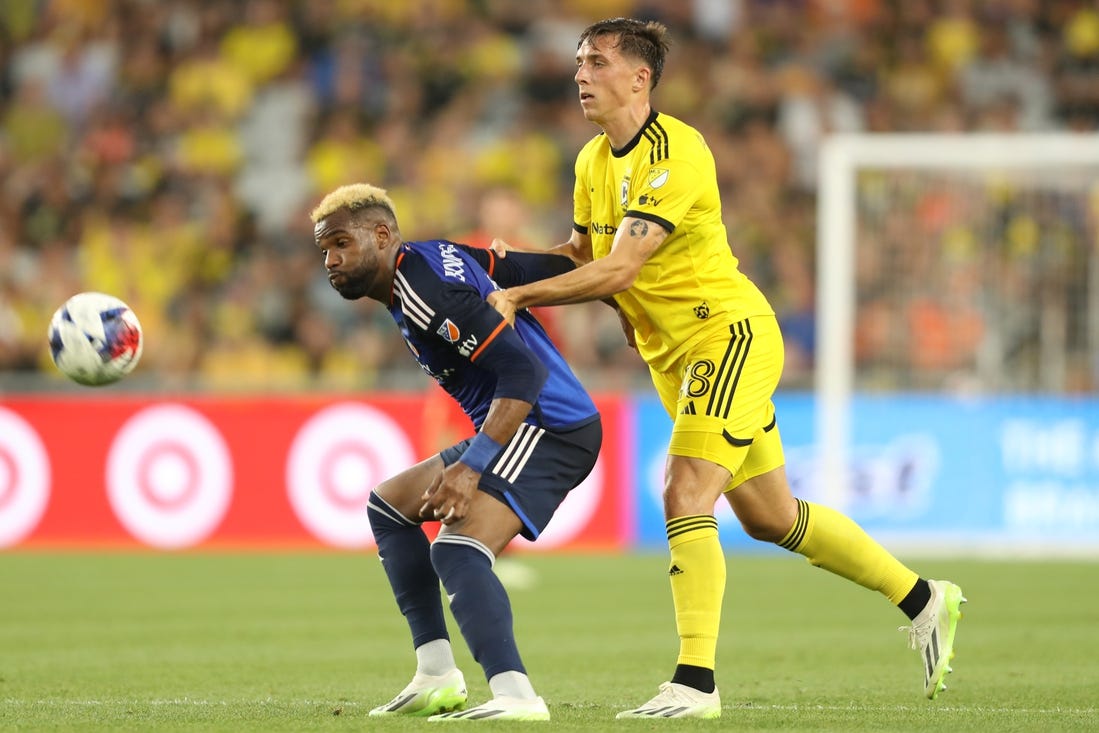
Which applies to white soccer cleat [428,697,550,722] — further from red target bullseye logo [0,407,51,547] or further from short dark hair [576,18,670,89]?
red target bullseye logo [0,407,51,547]

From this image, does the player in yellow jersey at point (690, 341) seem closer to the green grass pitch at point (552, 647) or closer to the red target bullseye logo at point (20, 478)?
the green grass pitch at point (552, 647)

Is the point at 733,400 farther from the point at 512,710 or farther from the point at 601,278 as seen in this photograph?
the point at 512,710

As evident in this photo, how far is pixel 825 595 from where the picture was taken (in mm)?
11195

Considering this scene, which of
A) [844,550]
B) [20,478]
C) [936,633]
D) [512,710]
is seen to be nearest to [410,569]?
[512,710]

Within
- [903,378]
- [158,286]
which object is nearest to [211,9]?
[158,286]

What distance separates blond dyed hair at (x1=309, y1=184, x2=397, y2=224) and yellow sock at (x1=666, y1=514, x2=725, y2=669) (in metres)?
1.46

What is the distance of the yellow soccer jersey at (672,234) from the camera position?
19.3 ft

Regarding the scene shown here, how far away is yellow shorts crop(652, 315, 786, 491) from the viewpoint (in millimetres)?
5914

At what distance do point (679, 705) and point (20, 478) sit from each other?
10141 mm

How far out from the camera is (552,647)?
27.3ft

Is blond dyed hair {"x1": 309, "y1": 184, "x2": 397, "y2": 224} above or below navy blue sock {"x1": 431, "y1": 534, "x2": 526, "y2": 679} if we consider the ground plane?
above

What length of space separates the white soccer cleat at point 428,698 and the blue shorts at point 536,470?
630mm

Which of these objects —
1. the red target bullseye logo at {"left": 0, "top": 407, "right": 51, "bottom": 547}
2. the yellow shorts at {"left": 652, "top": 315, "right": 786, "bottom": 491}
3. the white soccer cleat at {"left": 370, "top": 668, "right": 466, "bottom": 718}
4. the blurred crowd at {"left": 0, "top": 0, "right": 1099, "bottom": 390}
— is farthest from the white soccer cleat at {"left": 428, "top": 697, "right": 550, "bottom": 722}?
the blurred crowd at {"left": 0, "top": 0, "right": 1099, "bottom": 390}

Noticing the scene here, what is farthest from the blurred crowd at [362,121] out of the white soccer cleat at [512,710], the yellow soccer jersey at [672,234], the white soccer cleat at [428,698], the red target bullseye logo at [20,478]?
the white soccer cleat at [512,710]
